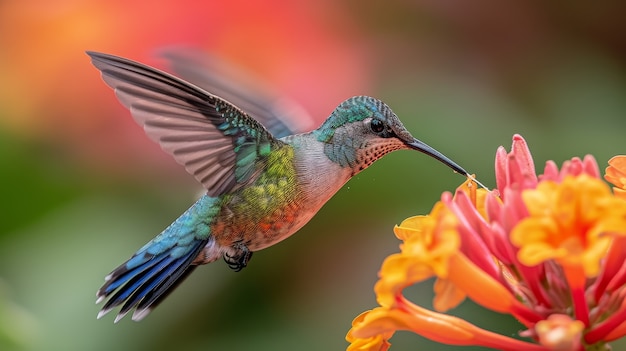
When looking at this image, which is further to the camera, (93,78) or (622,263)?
(93,78)

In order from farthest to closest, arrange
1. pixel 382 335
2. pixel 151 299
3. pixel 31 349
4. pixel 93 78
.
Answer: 1. pixel 93 78
2. pixel 31 349
3. pixel 151 299
4. pixel 382 335

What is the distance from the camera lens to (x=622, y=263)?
108cm

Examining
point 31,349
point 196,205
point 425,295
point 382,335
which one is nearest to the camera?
point 382,335

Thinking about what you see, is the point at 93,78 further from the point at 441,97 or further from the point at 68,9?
the point at 441,97

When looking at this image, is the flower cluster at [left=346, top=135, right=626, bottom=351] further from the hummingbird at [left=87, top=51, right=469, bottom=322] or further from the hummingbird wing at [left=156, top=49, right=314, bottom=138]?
the hummingbird wing at [left=156, top=49, right=314, bottom=138]

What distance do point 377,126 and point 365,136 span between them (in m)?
0.04

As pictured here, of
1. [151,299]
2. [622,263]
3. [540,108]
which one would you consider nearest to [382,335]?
[622,263]

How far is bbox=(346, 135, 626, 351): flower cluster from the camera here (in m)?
0.93

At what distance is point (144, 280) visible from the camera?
5.37 ft

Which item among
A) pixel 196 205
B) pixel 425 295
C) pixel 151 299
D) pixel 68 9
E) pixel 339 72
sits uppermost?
pixel 68 9

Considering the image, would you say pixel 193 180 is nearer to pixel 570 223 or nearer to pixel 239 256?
pixel 239 256

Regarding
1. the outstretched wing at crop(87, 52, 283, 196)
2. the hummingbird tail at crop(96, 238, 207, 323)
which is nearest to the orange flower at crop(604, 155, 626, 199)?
the outstretched wing at crop(87, 52, 283, 196)

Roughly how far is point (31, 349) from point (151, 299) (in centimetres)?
66

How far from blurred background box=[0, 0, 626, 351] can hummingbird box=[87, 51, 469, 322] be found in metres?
0.66
